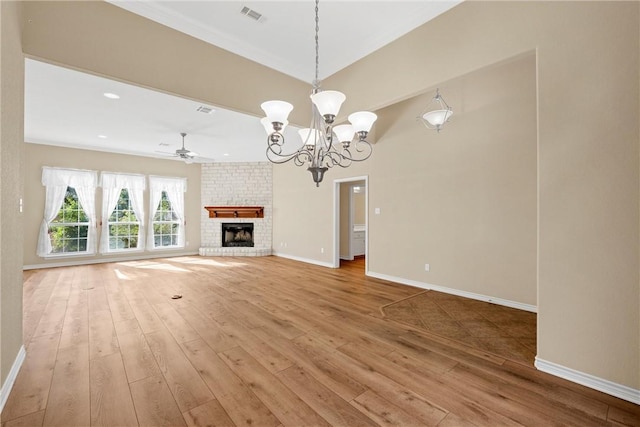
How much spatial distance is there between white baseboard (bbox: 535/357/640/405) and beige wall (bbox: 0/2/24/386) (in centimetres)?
389

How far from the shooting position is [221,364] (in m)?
2.15

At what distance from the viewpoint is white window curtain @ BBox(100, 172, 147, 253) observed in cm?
669

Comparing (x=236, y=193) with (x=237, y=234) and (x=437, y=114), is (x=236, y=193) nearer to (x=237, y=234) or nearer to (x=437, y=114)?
(x=237, y=234)

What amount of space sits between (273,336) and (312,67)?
3.37 meters

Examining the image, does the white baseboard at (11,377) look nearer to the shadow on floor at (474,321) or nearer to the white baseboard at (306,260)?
the shadow on floor at (474,321)

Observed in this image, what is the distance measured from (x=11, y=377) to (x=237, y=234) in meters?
6.47

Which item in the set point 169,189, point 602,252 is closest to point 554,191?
point 602,252

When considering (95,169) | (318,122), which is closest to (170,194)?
(95,169)

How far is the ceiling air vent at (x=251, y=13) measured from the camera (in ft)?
8.42

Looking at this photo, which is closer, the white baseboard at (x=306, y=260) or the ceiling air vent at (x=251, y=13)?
the ceiling air vent at (x=251, y=13)

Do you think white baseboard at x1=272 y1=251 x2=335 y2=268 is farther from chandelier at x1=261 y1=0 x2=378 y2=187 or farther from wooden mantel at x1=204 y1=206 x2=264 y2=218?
chandelier at x1=261 y1=0 x2=378 y2=187

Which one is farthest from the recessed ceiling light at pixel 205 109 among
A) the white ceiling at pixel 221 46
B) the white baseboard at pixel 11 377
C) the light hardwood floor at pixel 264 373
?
the white baseboard at pixel 11 377

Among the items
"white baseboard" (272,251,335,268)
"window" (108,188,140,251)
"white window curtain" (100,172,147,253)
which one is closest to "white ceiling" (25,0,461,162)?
"white window curtain" (100,172,147,253)

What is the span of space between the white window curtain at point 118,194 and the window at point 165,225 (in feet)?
1.17
